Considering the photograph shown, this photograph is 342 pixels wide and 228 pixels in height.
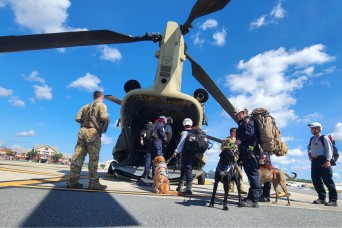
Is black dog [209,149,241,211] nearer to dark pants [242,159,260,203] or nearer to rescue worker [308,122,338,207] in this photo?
dark pants [242,159,260,203]

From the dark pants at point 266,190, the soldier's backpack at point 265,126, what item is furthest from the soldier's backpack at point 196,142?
the dark pants at point 266,190

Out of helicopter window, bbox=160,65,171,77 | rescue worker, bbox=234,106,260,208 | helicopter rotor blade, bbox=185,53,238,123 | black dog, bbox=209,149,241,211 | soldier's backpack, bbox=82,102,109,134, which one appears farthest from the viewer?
helicopter rotor blade, bbox=185,53,238,123

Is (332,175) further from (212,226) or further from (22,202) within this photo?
(22,202)

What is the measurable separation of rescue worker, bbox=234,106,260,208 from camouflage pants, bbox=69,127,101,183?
281 cm

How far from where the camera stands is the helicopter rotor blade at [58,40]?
7.45m

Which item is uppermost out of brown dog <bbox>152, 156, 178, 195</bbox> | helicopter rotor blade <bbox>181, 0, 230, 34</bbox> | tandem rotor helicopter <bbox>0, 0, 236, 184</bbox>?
helicopter rotor blade <bbox>181, 0, 230, 34</bbox>

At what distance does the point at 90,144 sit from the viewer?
5.67m

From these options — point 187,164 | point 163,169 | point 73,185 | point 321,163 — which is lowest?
point 73,185

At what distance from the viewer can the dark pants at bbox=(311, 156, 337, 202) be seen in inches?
246

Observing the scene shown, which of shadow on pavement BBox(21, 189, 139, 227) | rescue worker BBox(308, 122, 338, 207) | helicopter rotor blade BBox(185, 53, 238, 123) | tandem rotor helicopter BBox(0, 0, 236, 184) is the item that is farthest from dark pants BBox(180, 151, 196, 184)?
helicopter rotor blade BBox(185, 53, 238, 123)

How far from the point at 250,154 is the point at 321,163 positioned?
2.57 m

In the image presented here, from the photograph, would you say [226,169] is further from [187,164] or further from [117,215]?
[117,215]

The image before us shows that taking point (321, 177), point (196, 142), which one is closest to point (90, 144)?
point (196, 142)

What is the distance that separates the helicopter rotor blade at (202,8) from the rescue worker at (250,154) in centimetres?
377
